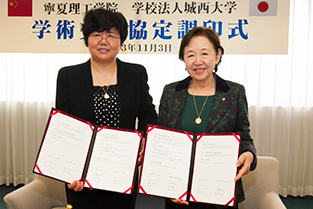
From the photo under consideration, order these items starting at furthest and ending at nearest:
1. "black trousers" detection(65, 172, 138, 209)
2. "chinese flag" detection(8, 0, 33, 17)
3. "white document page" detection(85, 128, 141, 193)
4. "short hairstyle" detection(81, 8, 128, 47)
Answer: "chinese flag" detection(8, 0, 33, 17), "black trousers" detection(65, 172, 138, 209), "short hairstyle" detection(81, 8, 128, 47), "white document page" detection(85, 128, 141, 193)

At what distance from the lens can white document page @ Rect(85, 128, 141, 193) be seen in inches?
55.9

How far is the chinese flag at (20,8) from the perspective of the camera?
3.50 meters

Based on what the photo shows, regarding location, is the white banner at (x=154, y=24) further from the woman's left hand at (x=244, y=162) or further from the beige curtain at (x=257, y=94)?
the woman's left hand at (x=244, y=162)

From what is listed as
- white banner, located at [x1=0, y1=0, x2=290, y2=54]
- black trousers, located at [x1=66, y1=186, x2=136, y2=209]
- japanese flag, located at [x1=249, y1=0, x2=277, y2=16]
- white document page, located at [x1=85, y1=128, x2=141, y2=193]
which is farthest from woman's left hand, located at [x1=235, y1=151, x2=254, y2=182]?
japanese flag, located at [x1=249, y1=0, x2=277, y2=16]

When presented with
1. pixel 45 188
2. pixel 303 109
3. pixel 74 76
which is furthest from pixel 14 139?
pixel 303 109

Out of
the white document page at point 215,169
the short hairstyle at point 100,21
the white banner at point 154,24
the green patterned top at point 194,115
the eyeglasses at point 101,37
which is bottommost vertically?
the white document page at point 215,169

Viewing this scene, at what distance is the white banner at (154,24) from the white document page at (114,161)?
215 centimetres

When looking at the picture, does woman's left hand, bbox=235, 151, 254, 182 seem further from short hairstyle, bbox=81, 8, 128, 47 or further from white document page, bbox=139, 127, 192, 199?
short hairstyle, bbox=81, 8, 128, 47

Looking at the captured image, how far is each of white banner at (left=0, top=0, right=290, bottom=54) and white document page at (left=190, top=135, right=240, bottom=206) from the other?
2236 mm

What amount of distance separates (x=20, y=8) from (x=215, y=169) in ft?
11.3

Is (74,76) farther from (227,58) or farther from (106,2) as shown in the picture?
(227,58)

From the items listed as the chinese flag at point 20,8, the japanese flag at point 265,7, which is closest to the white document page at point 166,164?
the japanese flag at point 265,7

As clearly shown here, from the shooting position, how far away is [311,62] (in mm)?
3498

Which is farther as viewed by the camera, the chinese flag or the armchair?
the chinese flag
